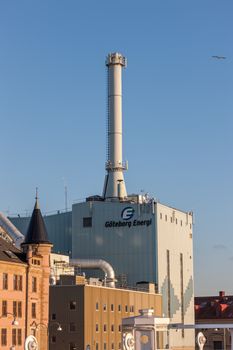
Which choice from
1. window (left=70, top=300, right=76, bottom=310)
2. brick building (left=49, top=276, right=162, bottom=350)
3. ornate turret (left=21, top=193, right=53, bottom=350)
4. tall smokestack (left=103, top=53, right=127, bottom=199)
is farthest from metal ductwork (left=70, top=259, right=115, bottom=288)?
ornate turret (left=21, top=193, right=53, bottom=350)

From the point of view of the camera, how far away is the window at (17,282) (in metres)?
91.4

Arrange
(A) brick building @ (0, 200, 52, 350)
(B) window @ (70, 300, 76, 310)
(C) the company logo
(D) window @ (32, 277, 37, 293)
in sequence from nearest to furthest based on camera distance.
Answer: (A) brick building @ (0, 200, 52, 350), (D) window @ (32, 277, 37, 293), (B) window @ (70, 300, 76, 310), (C) the company logo

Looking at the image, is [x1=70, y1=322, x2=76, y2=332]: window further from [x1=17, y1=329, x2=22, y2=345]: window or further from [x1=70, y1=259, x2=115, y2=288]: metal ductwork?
[x1=70, y1=259, x2=115, y2=288]: metal ductwork

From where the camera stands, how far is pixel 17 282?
91.9 metres

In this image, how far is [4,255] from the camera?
3615 inches

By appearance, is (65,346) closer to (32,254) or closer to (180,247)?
(32,254)

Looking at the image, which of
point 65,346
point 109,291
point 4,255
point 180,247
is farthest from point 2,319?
point 180,247

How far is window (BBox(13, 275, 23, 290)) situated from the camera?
300 feet

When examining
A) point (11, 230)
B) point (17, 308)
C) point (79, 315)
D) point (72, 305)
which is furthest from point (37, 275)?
point (11, 230)

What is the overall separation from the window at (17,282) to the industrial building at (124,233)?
47011mm

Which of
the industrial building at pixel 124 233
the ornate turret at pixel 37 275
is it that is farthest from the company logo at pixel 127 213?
the ornate turret at pixel 37 275

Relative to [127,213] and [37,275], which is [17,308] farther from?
[127,213]

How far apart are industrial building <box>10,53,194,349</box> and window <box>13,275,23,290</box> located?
1851 inches

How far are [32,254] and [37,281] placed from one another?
3.46m
